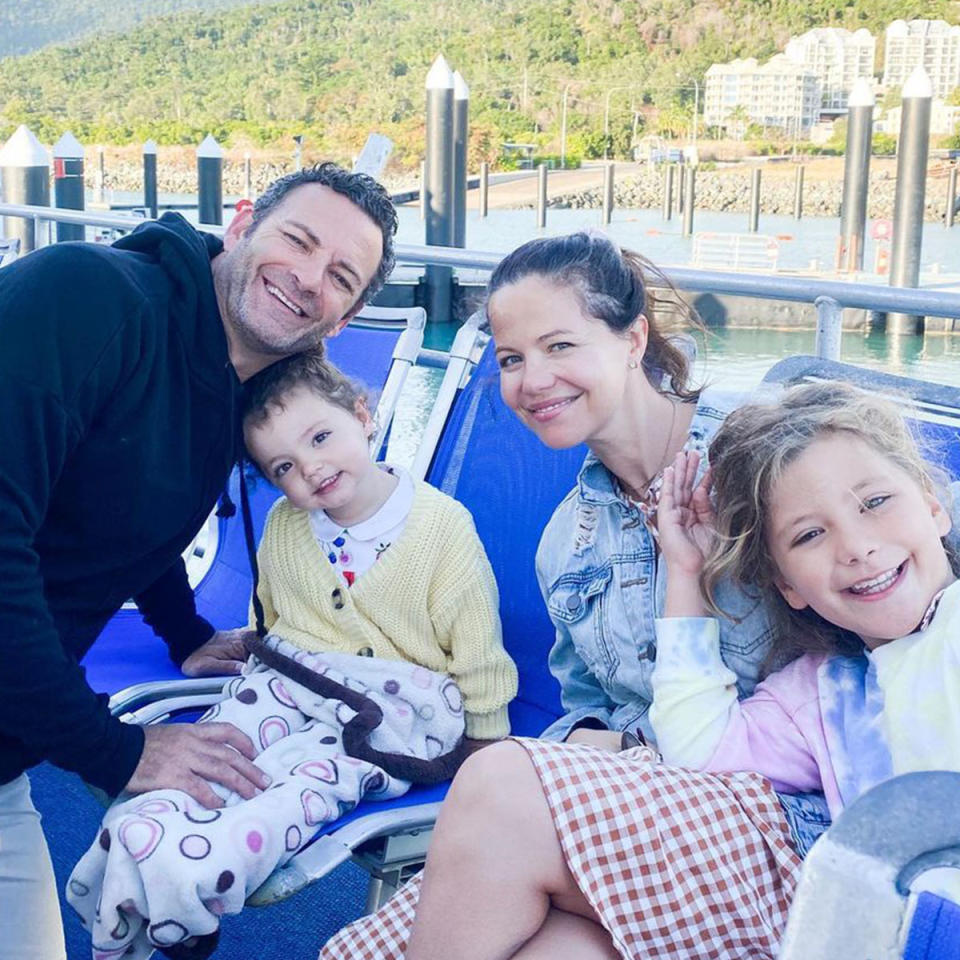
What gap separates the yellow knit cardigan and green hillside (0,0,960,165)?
199ft

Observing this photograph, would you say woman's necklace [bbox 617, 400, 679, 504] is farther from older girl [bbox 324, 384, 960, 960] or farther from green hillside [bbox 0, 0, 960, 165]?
green hillside [bbox 0, 0, 960, 165]

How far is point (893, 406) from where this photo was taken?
1546mm

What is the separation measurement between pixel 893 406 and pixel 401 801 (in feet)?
2.93

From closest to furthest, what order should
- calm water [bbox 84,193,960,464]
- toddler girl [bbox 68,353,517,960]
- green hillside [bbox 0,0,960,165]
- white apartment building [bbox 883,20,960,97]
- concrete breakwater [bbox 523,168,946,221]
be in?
toddler girl [bbox 68,353,517,960] < calm water [bbox 84,193,960,464] < concrete breakwater [bbox 523,168,946,221] < white apartment building [bbox 883,20,960,97] < green hillside [bbox 0,0,960,165]

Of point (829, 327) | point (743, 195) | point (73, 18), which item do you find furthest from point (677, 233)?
point (73, 18)

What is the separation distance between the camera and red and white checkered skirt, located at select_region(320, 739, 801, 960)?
4.26 feet

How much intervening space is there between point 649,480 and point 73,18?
8810cm

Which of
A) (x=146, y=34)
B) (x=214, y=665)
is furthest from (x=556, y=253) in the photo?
(x=146, y=34)

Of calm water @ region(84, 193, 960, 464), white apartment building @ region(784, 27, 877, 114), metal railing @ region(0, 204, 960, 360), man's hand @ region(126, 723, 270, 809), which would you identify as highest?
white apartment building @ region(784, 27, 877, 114)

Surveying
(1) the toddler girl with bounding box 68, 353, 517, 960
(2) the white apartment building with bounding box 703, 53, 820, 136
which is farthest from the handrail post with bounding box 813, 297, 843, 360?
(2) the white apartment building with bounding box 703, 53, 820, 136

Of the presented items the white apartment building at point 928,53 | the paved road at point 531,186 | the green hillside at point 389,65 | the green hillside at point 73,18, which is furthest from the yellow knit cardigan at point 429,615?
the green hillside at point 73,18

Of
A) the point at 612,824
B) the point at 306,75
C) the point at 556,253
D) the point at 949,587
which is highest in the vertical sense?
the point at 306,75

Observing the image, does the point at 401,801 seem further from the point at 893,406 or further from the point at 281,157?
the point at 281,157

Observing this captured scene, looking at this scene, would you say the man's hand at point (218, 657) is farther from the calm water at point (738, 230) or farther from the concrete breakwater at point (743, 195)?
the concrete breakwater at point (743, 195)
